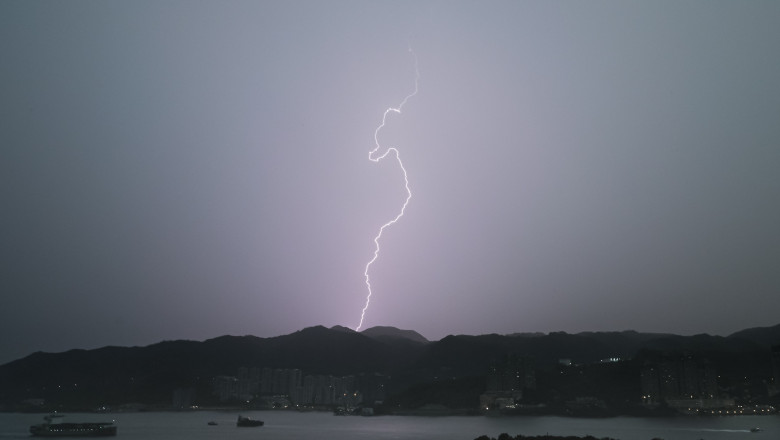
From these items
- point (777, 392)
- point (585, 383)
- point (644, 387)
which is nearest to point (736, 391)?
point (777, 392)

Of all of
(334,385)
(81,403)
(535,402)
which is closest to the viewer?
(535,402)

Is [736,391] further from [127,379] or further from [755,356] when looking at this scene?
[127,379]

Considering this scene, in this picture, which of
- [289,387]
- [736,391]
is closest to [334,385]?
[289,387]

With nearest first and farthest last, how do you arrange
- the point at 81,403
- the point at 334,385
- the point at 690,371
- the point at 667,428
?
the point at 667,428 < the point at 690,371 < the point at 81,403 < the point at 334,385

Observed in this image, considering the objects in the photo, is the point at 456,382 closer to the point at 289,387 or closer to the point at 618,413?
the point at 618,413

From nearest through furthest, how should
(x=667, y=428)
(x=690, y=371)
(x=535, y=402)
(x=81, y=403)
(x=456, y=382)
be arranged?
(x=667, y=428) → (x=690, y=371) → (x=535, y=402) → (x=456, y=382) → (x=81, y=403)

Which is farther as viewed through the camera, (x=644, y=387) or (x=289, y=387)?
(x=289, y=387)

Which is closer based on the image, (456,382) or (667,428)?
(667,428)

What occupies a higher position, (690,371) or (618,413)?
(690,371)

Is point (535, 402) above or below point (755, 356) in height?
below
